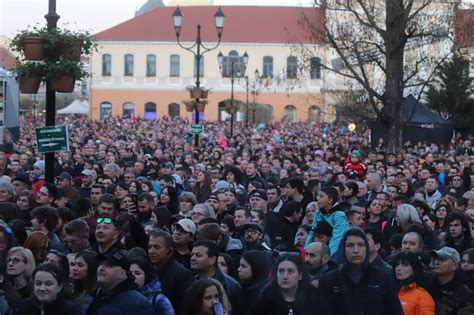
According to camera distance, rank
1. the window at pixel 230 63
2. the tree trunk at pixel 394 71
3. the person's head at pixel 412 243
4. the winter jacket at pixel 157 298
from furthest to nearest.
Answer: the window at pixel 230 63 → the tree trunk at pixel 394 71 → the person's head at pixel 412 243 → the winter jacket at pixel 157 298

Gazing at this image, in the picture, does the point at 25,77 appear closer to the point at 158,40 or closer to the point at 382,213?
the point at 382,213

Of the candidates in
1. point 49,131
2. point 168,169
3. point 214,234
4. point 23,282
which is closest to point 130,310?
point 23,282

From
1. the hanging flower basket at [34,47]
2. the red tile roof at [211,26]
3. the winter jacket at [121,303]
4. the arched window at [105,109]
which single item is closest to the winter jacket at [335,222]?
the winter jacket at [121,303]

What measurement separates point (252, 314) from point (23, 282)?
196 cm

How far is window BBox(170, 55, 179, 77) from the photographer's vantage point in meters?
94.7

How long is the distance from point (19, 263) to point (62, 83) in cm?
590

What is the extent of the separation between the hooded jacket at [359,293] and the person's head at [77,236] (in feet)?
9.39

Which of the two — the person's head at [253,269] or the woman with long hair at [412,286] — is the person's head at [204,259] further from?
the woman with long hair at [412,286]

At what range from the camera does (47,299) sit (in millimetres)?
7059

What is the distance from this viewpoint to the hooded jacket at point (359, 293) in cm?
720

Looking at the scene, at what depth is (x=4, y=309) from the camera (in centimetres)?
740

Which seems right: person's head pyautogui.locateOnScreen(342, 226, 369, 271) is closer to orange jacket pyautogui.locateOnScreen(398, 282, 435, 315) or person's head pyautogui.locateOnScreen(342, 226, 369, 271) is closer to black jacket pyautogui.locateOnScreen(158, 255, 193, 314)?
orange jacket pyautogui.locateOnScreen(398, 282, 435, 315)

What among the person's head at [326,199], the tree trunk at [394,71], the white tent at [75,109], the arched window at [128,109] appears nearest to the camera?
the person's head at [326,199]

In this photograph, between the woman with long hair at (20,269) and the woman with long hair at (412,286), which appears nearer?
the woman with long hair at (20,269)
